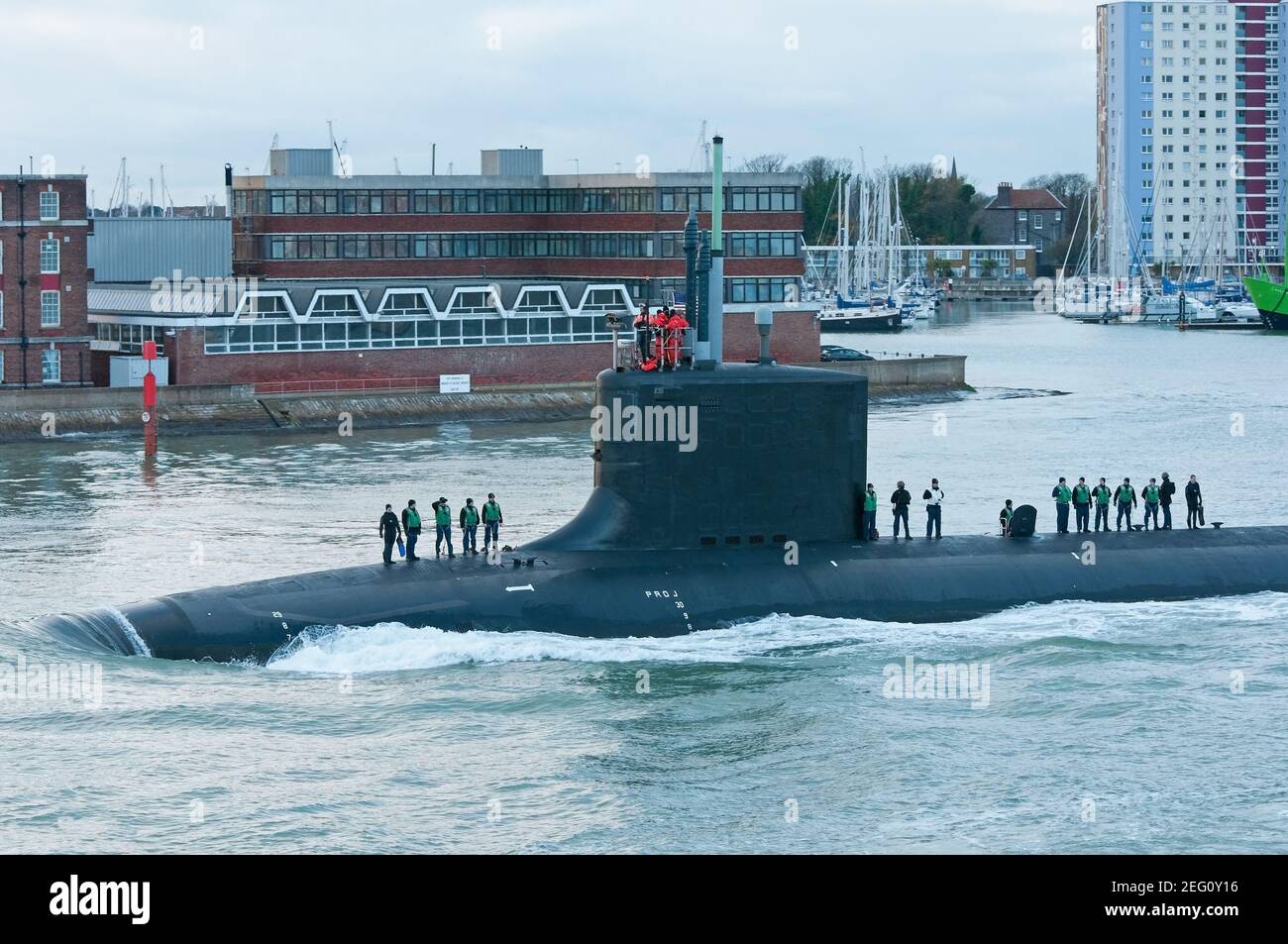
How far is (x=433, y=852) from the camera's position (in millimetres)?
19547

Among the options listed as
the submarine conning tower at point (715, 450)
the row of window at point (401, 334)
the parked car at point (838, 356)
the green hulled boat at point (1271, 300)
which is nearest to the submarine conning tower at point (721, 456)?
the submarine conning tower at point (715, 450)

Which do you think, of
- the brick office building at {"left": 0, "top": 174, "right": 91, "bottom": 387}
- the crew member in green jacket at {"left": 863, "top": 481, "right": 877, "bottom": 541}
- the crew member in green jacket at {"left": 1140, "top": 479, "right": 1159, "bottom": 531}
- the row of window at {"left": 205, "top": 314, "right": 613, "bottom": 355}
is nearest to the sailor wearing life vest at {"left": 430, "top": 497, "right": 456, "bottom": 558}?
the crew member in green jacket at {"left": 863, "top": 481, "right": 877, "bottom": 541}

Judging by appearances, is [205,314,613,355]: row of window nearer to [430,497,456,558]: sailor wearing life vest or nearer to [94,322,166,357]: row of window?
[94,322,166,357]: row of window

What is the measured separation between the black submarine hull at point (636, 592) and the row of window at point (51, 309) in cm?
3915

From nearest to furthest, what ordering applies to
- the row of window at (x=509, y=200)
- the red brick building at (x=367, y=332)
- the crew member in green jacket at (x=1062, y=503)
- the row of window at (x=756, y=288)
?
the crew member in green jacket at (x=1062, y=503) < the red brick building at (x=367, y=332) < the row of window at (x=756, y=288) < the row of window at (x=509, y=200)

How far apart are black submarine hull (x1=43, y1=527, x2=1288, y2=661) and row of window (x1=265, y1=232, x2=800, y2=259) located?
163 ft

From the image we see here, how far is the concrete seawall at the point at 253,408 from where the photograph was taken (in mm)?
60031

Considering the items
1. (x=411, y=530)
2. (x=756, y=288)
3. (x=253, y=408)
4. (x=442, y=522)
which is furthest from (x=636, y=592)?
(x=756, y=288)

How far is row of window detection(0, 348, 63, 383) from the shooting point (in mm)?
63688

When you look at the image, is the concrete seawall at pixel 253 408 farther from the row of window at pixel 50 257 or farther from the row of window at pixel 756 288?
the row of window at pixel 756 288

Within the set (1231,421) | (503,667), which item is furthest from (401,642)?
(1231,421)

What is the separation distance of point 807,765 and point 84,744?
8.87 meters
